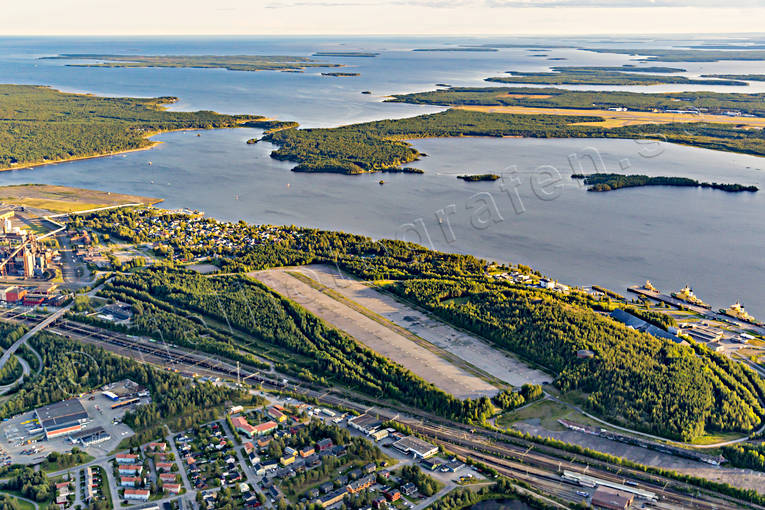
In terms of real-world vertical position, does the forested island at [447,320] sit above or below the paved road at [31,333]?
above

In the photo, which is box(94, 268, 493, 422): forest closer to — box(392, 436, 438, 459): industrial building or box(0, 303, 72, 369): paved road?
box(392, 436, 438, 459): industrial building

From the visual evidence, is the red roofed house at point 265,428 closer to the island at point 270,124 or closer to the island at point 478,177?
the island at point 478,177

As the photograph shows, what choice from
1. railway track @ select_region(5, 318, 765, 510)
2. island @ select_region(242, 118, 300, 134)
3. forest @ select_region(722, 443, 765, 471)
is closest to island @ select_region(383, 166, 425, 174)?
island @ select_region(242, 118, 300, 134)

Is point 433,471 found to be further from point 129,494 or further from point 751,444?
point 751,444

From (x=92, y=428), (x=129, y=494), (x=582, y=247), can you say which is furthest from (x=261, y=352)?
(x=582, y=247)

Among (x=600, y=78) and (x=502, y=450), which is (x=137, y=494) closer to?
(x=502, y=450)

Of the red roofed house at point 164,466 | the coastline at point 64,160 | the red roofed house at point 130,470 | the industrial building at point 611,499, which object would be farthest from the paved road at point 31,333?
the coastline at point 64,160
